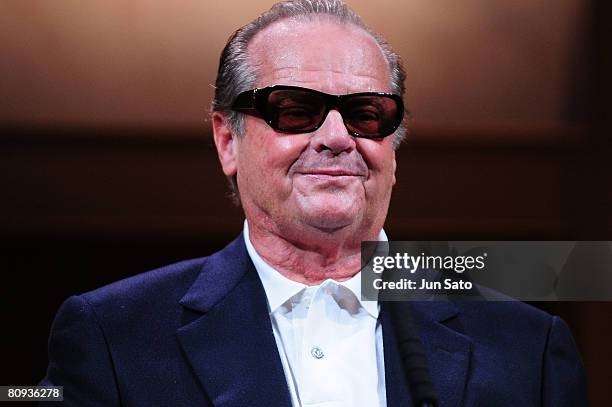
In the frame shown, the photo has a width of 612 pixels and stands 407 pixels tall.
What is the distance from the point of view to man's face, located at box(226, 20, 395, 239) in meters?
1.31

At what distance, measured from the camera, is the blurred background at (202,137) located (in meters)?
1.42

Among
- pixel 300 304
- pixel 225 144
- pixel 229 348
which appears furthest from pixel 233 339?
pixel 225 144

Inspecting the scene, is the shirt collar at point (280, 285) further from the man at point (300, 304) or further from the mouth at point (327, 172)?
the mouth at point (327, 172)

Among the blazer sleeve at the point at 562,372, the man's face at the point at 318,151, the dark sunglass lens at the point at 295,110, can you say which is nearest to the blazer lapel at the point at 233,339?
the man's face at the point at 318,151

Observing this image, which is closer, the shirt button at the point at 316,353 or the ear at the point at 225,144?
the shirt button at the point at 316,353

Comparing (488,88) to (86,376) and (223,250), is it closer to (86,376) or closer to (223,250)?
(223,250)

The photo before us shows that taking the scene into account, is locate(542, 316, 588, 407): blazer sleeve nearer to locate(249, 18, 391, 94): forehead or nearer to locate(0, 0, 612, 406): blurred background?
locate(0, 0, 612, 406): blurred background

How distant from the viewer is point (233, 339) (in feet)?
4.24

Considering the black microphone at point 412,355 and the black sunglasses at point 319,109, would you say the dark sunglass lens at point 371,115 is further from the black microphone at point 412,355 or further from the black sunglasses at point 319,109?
the black microphone at point 412,355

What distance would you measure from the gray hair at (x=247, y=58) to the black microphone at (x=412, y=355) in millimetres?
276

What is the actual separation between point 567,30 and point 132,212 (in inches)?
31.3

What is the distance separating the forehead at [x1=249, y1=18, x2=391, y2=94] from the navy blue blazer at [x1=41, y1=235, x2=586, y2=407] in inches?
11.4

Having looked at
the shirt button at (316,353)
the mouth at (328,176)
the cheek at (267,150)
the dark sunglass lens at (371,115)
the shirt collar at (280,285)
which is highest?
the dark sunglass lens at (371,115)

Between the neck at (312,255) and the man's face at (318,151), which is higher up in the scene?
the man's face at (318,151)
